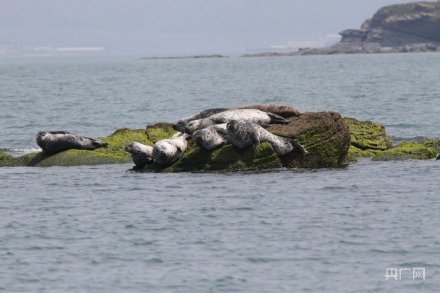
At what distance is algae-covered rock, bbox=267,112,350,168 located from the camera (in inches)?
847

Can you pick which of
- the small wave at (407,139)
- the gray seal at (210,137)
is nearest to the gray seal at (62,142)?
the gray seal at (210,137)

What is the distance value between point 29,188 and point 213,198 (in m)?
4.16

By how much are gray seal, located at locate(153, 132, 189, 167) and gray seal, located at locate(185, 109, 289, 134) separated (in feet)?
2.96

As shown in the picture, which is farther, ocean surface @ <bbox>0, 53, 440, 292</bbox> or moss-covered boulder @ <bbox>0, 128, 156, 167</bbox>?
moss-covered boulder @ <bbox>0, 128, 156, 167</bbox>

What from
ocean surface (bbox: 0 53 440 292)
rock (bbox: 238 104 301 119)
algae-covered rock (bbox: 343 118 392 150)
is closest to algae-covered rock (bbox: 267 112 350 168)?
ocean surface (bbox: 0 53 440 292)

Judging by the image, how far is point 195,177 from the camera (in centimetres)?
2109

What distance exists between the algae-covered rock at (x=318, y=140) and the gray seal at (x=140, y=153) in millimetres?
2639

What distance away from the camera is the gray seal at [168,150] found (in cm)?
2151

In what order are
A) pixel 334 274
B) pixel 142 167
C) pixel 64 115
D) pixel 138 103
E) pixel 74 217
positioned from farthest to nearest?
pixel 138 103, pixel 64 115, pixel 142 167, pixel 74 217, pixel 334 274

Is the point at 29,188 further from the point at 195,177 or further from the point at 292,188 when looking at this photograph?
the point at 292,188

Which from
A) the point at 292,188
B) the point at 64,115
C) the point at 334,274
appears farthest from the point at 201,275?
the point at 64,115

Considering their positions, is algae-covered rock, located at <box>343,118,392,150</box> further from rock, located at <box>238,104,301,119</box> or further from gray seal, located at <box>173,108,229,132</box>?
gray seal, located at <box>173,108,229,132</box>

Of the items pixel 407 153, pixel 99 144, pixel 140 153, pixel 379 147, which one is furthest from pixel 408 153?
pixel 99 144
